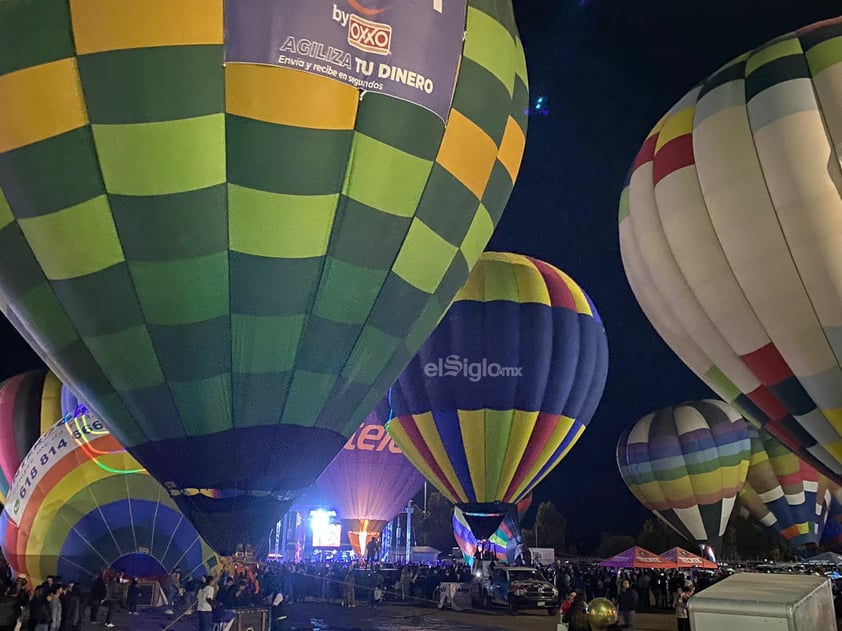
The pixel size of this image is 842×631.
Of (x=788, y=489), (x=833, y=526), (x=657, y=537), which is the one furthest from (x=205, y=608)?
(x=657, y=537)

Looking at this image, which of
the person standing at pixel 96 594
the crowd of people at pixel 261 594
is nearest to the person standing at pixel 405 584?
the crowd of people at pixel 261 594

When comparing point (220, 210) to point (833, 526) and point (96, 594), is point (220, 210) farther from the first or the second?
point (833, 526)

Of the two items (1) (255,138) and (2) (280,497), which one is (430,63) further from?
(2) (280,497)

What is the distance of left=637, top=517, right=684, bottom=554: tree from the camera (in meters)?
44.9

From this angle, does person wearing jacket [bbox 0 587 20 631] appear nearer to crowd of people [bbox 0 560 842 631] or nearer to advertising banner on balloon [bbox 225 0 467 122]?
crowd of people [bbox 0 560 842 631]

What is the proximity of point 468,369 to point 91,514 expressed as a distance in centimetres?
639

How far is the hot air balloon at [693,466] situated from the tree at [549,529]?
31.5 metres

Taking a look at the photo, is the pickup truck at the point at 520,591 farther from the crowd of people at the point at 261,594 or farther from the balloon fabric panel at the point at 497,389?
the balloon fabric panel at the point at 497,389

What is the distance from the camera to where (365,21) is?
19.1ft

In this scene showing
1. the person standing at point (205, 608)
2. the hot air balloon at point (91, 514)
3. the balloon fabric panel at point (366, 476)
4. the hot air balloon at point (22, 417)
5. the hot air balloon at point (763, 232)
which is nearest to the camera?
the person standing at point (205, 608)

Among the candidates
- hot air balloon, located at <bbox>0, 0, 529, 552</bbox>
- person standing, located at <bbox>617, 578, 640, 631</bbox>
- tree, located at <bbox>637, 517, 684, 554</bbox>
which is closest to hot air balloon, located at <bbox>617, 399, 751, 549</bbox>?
person standing, located at <bbox>617, 578, 640, 631</bbox>

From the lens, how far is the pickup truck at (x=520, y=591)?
41.8 ft

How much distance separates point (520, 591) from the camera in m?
12.8

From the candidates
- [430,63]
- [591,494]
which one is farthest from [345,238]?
[591,494]
